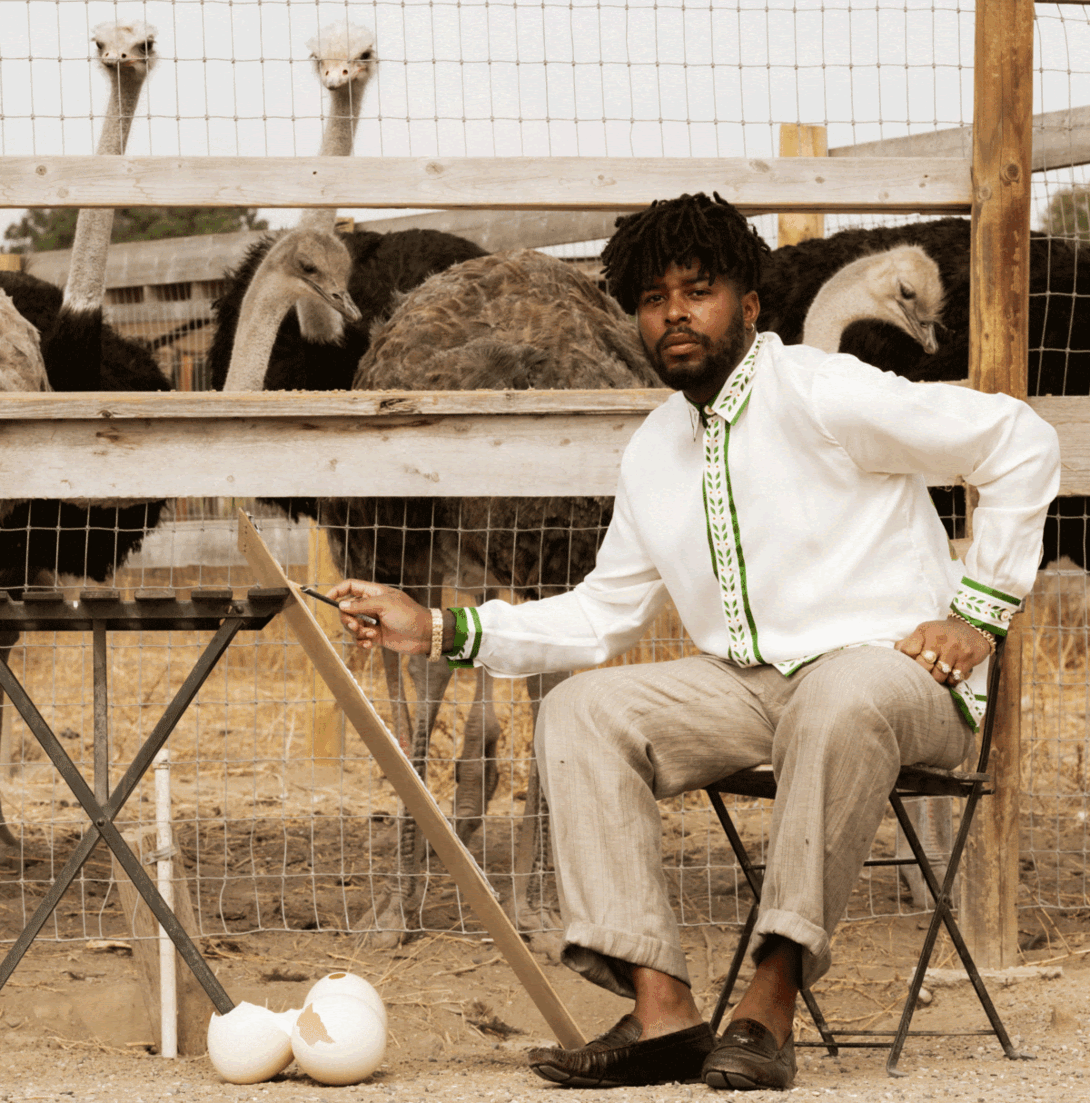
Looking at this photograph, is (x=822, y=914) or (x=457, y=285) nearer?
(x=822, y=914)

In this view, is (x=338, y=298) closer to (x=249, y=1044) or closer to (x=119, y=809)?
(x=119, y=809)

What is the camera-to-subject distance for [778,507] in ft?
9.85

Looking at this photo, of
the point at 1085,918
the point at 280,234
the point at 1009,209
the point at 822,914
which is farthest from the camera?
the point at 280,234

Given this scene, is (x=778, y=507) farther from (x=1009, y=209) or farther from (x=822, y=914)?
(x=1009, y=209)

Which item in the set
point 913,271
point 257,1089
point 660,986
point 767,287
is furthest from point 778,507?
point 767,287

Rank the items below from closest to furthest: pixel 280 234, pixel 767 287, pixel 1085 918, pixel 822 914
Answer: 1. pixel 822 914
2. pixel 1085 918
3. pixel 767 287
4. pixel 280 234

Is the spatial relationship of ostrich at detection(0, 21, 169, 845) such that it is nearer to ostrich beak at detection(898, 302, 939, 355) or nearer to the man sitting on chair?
the man sitting on chair

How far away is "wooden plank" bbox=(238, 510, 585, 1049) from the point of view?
283cm

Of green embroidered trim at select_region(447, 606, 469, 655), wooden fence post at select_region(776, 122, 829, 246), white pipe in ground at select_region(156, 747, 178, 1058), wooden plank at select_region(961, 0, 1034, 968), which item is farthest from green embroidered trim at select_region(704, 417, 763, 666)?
wooden fence post at select_region(776, 122, 829, 246)

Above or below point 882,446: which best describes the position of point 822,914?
below

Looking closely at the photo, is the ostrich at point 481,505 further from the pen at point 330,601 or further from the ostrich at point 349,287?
the pen at point 330,601

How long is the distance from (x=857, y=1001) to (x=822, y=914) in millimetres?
1656

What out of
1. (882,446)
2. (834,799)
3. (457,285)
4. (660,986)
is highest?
(457,285)

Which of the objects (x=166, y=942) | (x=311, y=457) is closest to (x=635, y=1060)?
(x=166, y=942)
